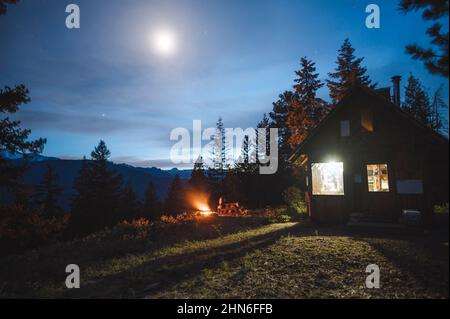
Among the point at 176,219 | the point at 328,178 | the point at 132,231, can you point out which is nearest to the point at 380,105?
the point at 328,178

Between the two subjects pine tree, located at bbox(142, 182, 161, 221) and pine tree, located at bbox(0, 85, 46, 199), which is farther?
pine tree, located at bbox(142, 182, 161, 221)

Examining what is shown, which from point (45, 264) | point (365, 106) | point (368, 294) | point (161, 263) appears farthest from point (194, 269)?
point (365, 106)

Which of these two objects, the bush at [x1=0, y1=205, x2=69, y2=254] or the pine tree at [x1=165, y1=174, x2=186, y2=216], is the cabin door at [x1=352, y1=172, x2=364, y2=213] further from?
the pine tree at [x1=165, y1=174, x2=186, y2=216]

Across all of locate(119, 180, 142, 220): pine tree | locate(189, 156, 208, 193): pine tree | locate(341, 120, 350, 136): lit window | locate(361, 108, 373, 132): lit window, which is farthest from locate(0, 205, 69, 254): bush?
locate(189, 156, 208, 193): pine tree

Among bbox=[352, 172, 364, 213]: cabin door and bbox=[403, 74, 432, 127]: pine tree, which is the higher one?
bbox=[403, 74, 432, 127]: pine tree

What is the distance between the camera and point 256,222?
1736 centimetres

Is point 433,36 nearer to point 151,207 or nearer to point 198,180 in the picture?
point 198,180

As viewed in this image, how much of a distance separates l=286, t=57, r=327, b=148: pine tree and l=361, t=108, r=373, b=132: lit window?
11569 millimetres

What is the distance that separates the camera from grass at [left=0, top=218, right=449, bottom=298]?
21.0 ft

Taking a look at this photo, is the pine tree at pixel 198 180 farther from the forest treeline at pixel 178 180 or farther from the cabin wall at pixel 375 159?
the cabin wall at pixel 375 159

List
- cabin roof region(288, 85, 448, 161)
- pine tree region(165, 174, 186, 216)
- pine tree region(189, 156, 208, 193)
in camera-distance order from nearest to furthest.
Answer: cabin roof region(288, 85, 448, 161), pine tree region(189, 156, 208, 193), pine tree region(165, 174, 186, 216)

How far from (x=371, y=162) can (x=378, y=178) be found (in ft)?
3.12

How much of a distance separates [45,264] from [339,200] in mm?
13538

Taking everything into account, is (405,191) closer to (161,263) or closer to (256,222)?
(256,222)
